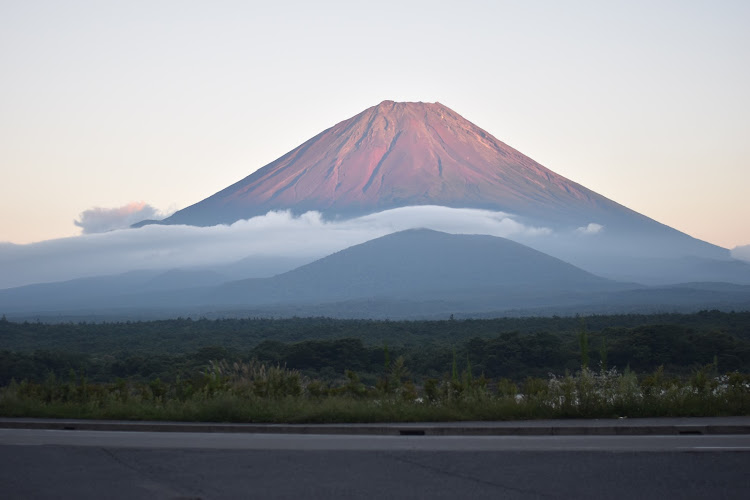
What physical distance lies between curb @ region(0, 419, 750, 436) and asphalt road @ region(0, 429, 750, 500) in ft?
1.01

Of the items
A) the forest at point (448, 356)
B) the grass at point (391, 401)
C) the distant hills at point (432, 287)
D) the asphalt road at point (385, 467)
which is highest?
the distant hills at point (432, 287)

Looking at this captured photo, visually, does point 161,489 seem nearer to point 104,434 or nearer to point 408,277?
point 104,434

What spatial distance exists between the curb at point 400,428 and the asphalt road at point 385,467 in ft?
1.01

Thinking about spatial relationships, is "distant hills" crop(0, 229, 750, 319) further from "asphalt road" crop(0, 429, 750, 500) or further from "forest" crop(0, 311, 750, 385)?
"asphalt road" crop(0, 429, 750, 500)

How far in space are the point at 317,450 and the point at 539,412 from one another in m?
3.52

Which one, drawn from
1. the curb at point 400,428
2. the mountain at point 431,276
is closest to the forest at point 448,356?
the curb at point 400,428

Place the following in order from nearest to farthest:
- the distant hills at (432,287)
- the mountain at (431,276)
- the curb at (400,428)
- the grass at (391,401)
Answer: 1. the curb at (400,428)
2. the grass at (391,401)
3. the distant hills at (432,287)
4. the mountain at (431,276)

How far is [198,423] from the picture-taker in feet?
39.3

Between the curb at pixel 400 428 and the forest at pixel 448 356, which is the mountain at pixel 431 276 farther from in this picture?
the curb at pixel 400 428

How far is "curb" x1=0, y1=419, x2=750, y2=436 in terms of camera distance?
10.1 metres

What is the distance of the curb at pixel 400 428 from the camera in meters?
10.1

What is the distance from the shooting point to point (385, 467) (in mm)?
8242

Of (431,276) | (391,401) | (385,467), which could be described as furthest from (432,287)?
(385,467)

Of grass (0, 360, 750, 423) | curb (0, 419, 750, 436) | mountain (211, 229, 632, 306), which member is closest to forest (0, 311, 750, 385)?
grass (0, 360, 750, 423)
